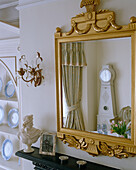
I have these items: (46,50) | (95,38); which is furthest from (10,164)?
(95,38)

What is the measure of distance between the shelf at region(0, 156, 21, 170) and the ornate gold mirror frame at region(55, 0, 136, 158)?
129cm

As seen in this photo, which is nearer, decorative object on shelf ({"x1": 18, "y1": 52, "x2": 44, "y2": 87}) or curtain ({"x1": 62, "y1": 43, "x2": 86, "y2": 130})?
curtain ({"x1": 62, "y1": 43, "x2": 86, "y2": 130})

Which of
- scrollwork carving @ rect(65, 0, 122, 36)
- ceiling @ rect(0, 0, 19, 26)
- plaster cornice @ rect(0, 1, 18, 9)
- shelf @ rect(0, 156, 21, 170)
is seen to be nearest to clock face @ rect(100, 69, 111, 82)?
scrollwork carving @ rect(65, 0, 122, 36)

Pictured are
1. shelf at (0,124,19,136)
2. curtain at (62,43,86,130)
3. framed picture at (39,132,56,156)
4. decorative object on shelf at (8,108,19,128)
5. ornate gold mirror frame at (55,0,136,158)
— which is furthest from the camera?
decorative object on shelf at (8,108,19,128)

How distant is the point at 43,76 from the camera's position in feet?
8.15

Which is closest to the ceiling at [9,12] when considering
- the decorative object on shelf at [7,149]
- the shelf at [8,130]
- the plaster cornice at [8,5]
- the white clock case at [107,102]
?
the plaster cornice at [8,5]

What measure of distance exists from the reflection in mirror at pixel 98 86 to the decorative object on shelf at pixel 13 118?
135cm

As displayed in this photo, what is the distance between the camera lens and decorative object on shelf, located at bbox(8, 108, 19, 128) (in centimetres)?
348

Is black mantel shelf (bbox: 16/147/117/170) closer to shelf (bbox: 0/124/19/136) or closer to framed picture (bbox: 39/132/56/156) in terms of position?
framed picture (bbox: 39/132/56/156)

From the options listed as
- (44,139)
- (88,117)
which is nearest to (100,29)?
(88,117)

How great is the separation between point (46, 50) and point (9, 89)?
1418mm

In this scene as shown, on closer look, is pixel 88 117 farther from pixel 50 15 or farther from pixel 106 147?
pixel 50 15

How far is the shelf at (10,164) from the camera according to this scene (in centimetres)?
327

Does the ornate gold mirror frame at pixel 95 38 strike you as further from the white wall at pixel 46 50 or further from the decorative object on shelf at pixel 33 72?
the decorative object on shelf at pixel 33 72
